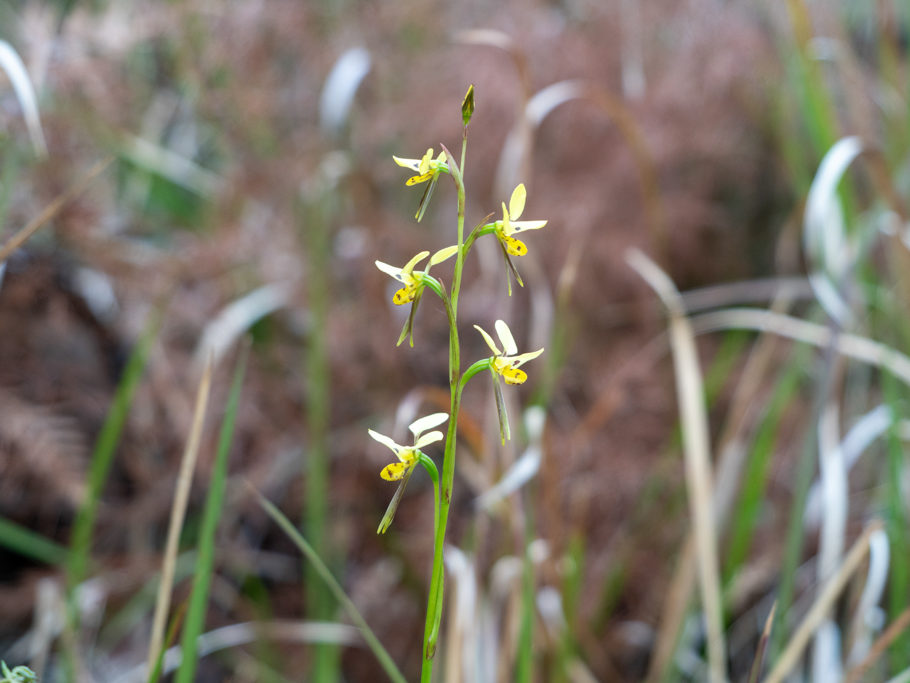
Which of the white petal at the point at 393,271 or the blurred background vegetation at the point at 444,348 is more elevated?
the white petal at the point at 393,271

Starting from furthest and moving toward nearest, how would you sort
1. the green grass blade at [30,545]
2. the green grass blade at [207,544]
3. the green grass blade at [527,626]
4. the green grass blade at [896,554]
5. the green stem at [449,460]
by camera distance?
the green grass blade at [30,545] → the green grass blade at [896,554] → the green grass blade at [527,626] → the green grass blade at [207,544] → the green stem at [449,460]

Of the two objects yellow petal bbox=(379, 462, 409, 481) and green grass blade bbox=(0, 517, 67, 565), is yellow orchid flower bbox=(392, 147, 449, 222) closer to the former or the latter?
yellow petal bbox=(379, 462, 409, 481)

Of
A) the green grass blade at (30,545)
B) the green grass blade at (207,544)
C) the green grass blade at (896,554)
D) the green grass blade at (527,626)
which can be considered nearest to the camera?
the green grass blade at (207,544)

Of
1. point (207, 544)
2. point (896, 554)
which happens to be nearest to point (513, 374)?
point (207, 544)

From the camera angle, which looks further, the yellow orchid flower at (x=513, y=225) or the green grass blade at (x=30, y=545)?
the green grass blade at (x=30, y=545)

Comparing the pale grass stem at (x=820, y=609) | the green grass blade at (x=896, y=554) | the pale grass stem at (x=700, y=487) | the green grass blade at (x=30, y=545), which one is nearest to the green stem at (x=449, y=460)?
the pale grass stem at (x=820, y=609)

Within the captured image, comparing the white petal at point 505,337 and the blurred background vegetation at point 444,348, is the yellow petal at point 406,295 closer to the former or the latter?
the white petal at point 505,337

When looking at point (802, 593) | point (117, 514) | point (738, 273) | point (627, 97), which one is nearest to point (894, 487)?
point (802, 593)

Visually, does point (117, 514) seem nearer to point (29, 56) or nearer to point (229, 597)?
point (229, 597)
